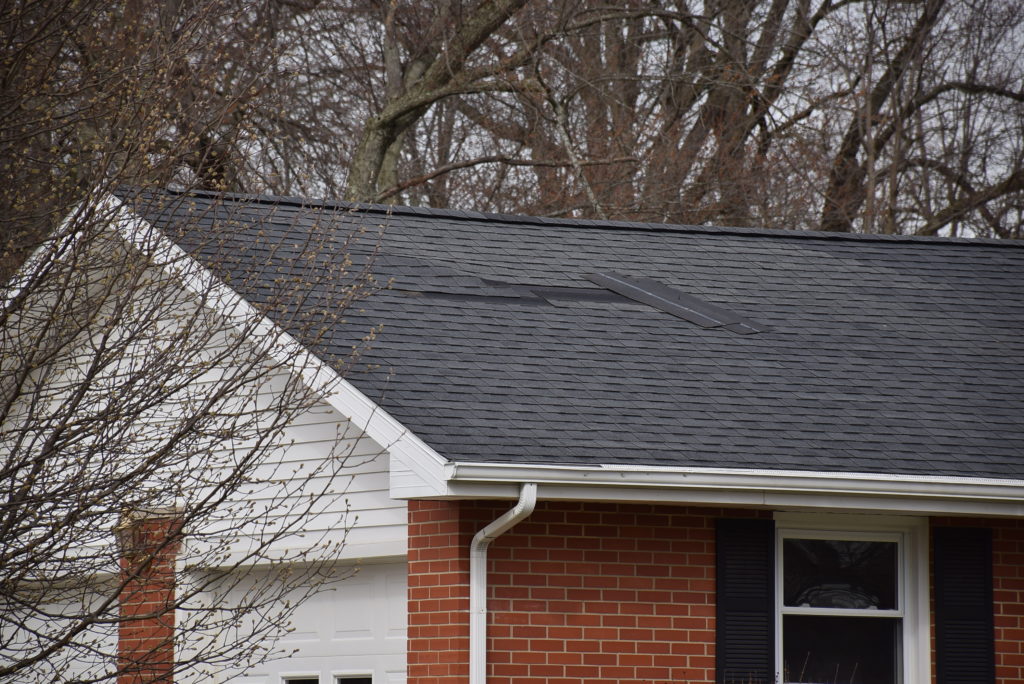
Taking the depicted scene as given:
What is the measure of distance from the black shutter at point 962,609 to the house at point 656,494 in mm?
14

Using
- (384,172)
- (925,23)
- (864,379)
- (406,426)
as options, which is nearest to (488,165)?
(384,172)

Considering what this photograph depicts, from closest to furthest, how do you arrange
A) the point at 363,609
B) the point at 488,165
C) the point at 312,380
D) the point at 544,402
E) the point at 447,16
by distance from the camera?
the point at 312,380 < the point at 544,402 < the point at 363,609 < the point at 447,16 < the point at 488,165

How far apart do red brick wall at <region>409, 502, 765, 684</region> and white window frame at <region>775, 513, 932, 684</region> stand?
0.49 metres

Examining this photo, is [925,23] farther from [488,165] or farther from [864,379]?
[864,379]

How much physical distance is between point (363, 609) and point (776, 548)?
110 inches

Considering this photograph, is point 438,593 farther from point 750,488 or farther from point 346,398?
point 750,488

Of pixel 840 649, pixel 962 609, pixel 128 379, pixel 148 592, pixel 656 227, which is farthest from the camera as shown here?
pixel 656 227

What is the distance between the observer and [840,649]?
946cm

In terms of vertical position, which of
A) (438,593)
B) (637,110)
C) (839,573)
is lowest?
(438,593)

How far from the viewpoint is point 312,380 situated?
8.35 metres

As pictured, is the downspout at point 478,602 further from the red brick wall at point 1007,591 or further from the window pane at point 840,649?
the red brick wall at point 1007,591

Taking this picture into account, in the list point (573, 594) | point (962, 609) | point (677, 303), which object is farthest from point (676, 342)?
point (962, 609)

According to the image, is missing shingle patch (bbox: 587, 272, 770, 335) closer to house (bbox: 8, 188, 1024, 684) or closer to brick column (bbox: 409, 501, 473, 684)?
house (bbox: 8, 188, 1024, 684)

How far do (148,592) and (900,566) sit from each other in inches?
198
